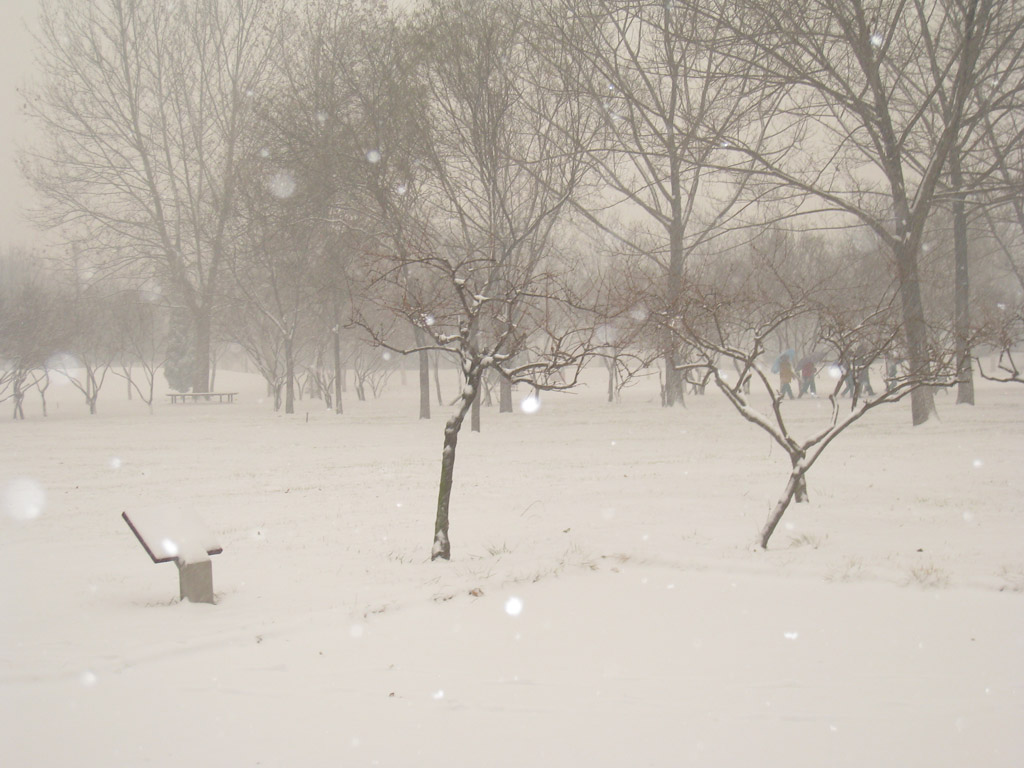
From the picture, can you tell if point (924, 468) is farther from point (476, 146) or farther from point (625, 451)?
point (476, 146)

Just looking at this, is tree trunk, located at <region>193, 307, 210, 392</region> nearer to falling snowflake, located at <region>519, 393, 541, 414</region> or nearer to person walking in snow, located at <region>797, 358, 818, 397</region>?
falling snowflake, located at <region>519, 393, 541, 414</region>

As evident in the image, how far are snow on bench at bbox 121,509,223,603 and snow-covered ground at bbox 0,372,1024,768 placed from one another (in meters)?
0.16

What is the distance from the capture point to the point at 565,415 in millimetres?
24875

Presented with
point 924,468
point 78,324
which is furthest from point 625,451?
point 78,324

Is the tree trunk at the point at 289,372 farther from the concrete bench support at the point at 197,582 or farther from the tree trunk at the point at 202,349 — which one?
the concrete bench support at the point at 197,582

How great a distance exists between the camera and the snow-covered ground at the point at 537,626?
387 centimetres

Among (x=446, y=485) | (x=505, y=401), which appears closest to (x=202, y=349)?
(x=505, y=401)

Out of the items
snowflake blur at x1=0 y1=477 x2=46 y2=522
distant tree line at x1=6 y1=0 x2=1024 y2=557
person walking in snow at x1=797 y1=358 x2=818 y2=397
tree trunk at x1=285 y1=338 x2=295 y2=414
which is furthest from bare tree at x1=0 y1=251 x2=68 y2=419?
person walking in snow at x1=797 y1=358 x2=818 y2=397

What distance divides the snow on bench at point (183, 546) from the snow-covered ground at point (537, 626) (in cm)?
16

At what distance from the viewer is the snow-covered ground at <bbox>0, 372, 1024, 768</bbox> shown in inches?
152

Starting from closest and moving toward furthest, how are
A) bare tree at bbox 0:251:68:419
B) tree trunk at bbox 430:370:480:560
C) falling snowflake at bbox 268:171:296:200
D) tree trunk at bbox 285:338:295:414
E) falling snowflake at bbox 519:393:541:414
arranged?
tree trunk at bbox 430:370:480:560
falling snowflake at bbox 268:171:296:200
bare tree at bbox 0:251:68:419
tree trunk at bbox 285:338:295:414
falling snowflake at bbox 519:393:541:414

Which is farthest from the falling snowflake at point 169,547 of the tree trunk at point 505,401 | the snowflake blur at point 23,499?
the tree trunk at point 505,401

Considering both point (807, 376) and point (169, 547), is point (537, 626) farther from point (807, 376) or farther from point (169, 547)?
point (807, 376)

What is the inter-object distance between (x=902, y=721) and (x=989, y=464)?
8.61 m
